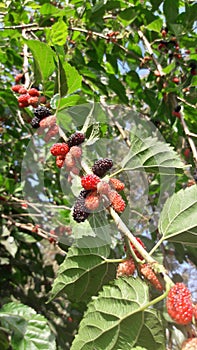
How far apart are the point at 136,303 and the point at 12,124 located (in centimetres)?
185

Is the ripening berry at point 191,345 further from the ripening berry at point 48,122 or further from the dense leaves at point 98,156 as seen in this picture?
the ripening berry at point 48,122

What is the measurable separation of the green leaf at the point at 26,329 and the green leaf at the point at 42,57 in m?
0.71

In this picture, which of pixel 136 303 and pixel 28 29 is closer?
pixel 136 303

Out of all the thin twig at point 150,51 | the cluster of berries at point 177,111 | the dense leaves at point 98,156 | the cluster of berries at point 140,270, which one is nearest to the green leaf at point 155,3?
the dense leaves at point 98,156

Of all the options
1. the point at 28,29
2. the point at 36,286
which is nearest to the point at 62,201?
the point at 36,286

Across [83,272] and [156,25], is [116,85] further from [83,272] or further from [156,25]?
[83,272]

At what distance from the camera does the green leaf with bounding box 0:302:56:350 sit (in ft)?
4.06

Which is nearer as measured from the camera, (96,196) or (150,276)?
(150,276)

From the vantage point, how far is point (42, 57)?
100cm

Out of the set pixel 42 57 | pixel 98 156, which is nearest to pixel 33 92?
pixel 42 57

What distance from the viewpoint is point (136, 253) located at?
0.69 metres

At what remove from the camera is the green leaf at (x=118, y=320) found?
60cm

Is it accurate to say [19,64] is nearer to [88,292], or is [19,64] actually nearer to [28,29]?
[28,29]

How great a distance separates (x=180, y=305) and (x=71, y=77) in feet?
1.91
